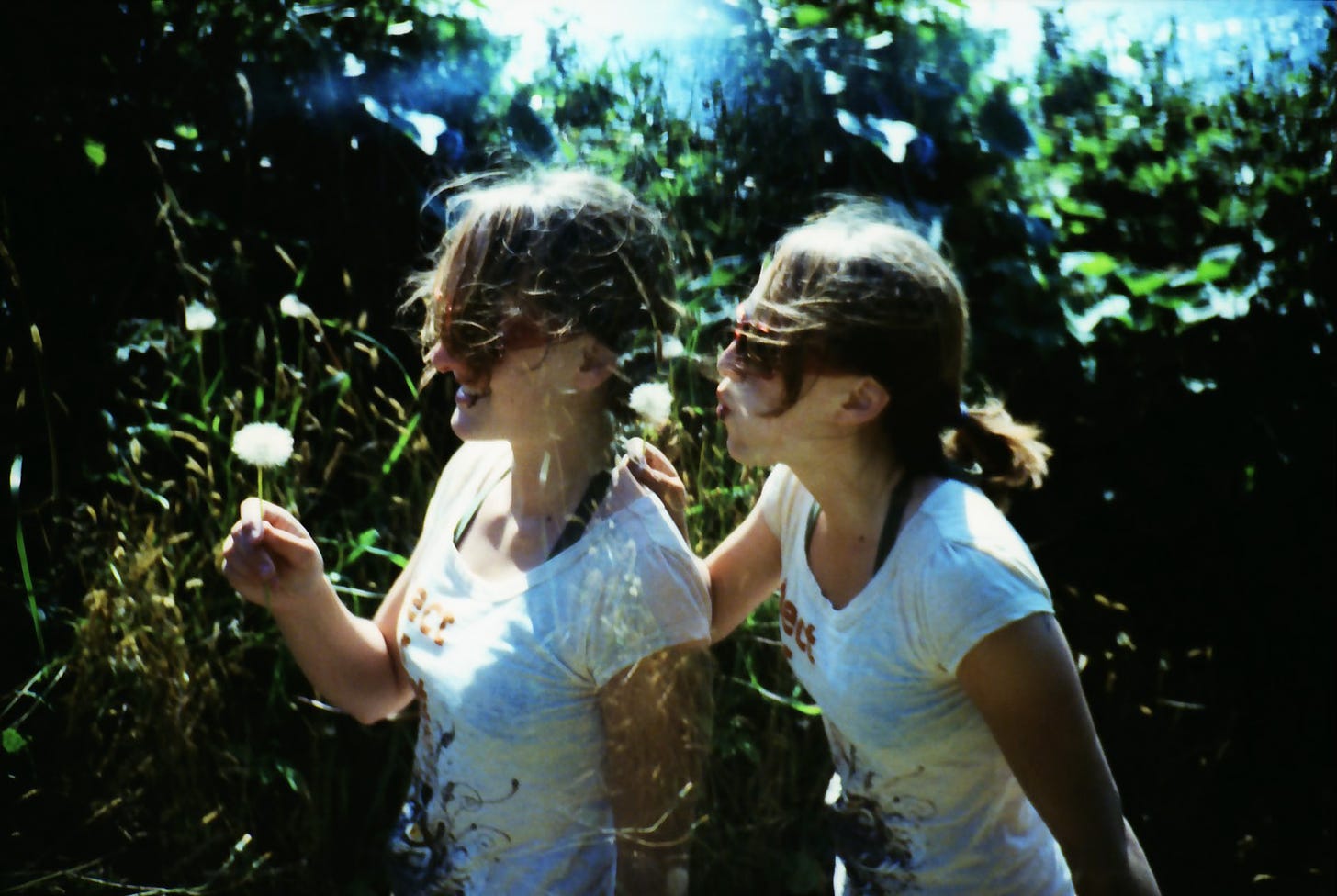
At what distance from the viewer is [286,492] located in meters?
2.51

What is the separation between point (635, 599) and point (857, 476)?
0.33m

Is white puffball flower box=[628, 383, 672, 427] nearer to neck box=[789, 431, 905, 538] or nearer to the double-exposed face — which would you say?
the double-exposed face

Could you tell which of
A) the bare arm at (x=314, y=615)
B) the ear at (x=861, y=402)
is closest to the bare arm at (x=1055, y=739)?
the ear at (x=861, y=402)

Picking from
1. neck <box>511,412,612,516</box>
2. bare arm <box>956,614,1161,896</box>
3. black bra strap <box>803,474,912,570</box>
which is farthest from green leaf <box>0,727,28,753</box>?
bare arm <box>956,614,1161,896</box>

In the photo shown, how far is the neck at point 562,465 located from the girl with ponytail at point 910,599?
0.62 feet

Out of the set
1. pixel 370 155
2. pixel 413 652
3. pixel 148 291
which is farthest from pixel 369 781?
pixel 370 155

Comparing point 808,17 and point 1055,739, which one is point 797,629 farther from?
point 808,17

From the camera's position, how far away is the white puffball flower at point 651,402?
5.74 feet

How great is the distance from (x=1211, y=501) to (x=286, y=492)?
209 centimetres

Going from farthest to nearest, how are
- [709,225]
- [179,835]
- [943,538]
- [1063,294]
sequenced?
[1063,294], [709,225], [179,835], [943,538]

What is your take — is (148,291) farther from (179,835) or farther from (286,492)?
(179,835)

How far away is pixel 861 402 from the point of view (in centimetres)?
160

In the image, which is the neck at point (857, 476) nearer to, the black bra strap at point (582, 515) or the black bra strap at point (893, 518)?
the black bra strap at point (893, 518)

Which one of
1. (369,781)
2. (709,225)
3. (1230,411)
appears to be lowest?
(369,781)
